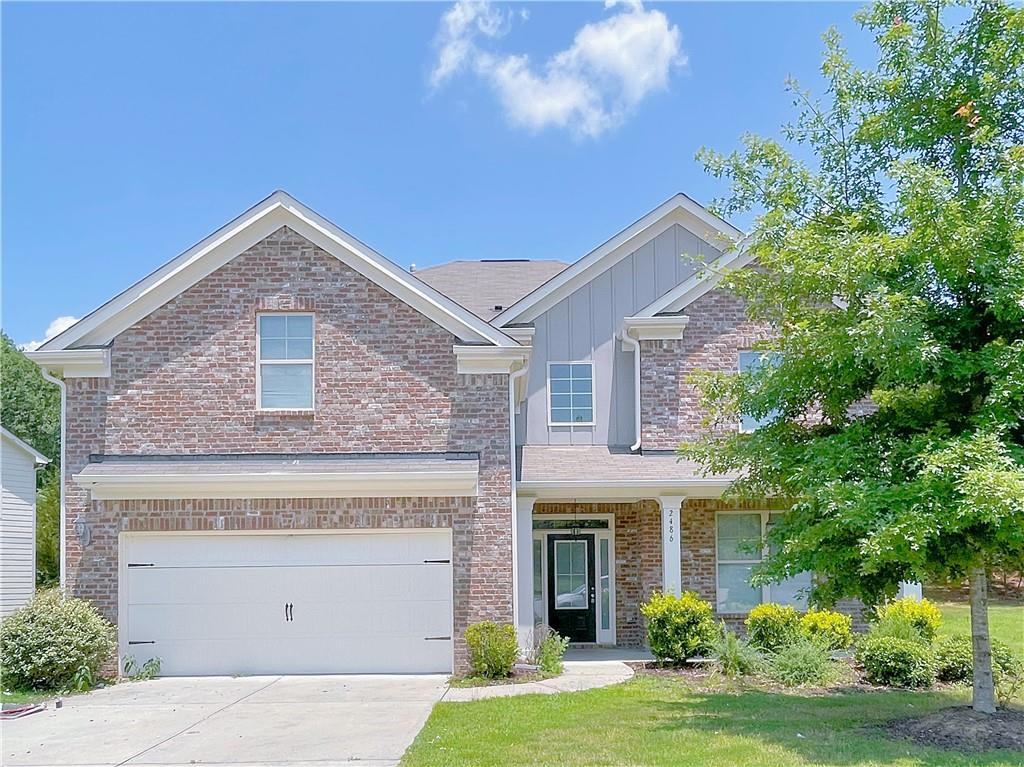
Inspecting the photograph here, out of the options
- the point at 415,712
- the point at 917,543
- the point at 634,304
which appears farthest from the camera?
the point at 634,304

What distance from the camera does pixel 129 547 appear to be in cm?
1439

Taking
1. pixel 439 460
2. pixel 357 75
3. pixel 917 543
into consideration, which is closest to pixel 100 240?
pixel 357 75

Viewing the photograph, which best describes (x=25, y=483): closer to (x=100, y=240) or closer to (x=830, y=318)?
(x=100, y=240)

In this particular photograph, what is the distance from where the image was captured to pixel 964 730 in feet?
31.4

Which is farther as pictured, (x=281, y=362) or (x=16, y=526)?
(x=16, y=526)

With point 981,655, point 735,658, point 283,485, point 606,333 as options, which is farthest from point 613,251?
point 981,655

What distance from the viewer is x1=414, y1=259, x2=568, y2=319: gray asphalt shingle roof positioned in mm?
20844

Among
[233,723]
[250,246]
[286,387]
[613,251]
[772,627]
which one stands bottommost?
[233,723]

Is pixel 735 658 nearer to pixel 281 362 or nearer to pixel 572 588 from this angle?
pixel 572 588

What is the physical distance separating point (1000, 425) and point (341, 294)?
9.30 metres

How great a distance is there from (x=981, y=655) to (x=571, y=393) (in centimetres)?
925

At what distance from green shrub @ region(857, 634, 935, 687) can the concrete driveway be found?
5.84 metres

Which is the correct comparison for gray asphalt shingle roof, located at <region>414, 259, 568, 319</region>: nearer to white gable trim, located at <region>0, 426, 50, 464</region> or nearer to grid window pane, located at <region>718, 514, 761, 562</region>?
grid window pane, located at <region>718, 514, 761, 562</region>

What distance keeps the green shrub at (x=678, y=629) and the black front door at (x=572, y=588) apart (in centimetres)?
306
